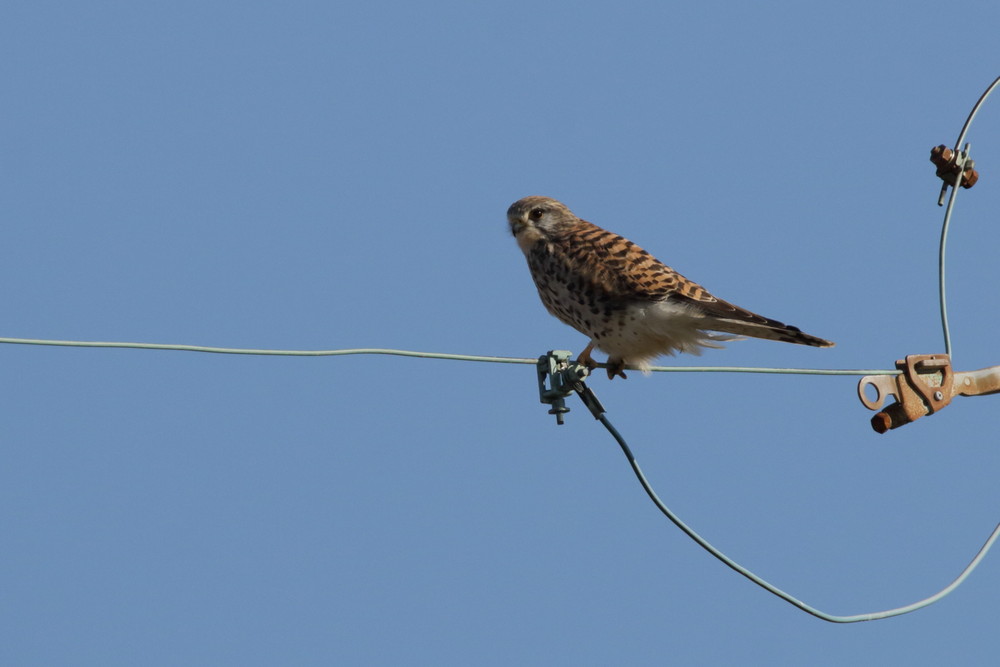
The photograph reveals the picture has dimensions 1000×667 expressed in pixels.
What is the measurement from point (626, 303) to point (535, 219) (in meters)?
0.72

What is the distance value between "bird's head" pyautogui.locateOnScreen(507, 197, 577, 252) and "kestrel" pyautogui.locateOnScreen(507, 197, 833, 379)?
4.1 inches

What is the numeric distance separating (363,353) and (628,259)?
170 cm

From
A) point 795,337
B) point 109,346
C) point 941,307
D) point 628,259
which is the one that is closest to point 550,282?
point 628,259

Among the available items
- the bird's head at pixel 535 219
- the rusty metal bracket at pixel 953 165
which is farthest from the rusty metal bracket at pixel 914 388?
the bird's head at pixel 535 219

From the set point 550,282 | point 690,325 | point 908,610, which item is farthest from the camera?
point 550,282

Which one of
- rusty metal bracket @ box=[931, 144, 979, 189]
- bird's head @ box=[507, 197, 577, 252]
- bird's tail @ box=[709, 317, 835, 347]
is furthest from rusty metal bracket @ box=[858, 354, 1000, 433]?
bird's head @ box=[507, 197, 577, 252]

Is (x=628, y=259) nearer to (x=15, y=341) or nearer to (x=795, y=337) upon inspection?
(x=795, y=337)

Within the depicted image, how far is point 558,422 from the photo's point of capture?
13.8 ft

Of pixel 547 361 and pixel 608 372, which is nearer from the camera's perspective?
pixel 547 361

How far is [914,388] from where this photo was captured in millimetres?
4695

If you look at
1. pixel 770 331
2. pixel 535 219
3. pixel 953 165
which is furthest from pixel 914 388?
pixel 535 219

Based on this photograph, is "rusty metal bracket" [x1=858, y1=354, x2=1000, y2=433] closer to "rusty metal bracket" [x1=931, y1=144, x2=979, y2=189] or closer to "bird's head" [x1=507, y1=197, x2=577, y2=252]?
"rusty metal bracket" [x1=931, y1=144, x2=979, y2=189]

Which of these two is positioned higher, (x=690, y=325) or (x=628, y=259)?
(x=628, y=259)

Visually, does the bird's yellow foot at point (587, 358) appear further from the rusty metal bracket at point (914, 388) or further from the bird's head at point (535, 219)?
the rusty metal bracket at point (914, 388)
